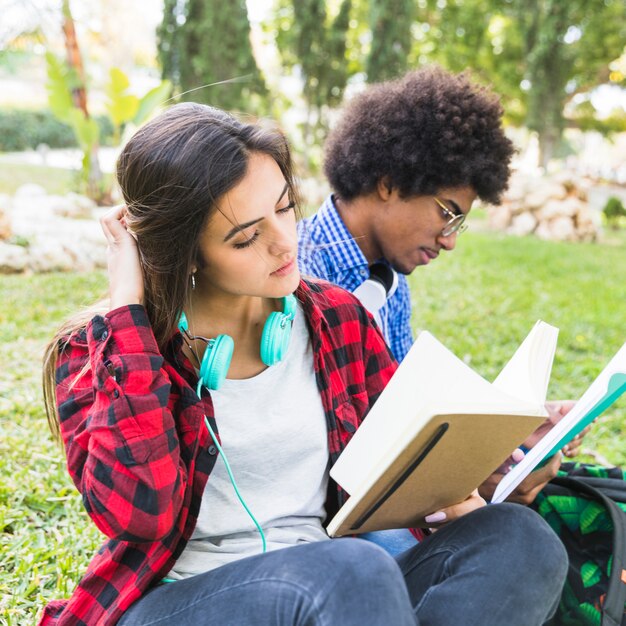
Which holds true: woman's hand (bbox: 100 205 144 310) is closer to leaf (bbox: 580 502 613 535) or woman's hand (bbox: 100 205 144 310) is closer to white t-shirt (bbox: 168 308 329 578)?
white t-shirt (bbox: 168 308 329 578)

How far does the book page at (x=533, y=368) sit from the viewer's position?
139cm

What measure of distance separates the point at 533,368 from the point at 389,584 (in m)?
0.56

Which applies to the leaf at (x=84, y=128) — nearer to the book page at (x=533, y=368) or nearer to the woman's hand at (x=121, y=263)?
the woman's hand at (x=121, y=263)

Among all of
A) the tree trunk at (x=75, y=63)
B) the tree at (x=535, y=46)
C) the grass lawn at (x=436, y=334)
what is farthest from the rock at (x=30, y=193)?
the tree at (x=535, y=46)

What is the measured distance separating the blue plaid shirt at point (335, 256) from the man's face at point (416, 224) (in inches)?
5.8

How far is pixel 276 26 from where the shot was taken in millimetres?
16203

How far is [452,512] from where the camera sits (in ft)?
5.10

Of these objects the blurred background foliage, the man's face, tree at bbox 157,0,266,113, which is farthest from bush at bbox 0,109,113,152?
the man's face

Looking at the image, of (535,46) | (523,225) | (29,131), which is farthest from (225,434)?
(29,131)

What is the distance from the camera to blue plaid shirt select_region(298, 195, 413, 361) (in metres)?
2.38

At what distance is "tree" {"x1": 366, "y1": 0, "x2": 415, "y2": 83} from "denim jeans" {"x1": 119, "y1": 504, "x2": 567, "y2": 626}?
35.3 feet

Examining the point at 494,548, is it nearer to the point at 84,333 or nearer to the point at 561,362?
the point at 84,333

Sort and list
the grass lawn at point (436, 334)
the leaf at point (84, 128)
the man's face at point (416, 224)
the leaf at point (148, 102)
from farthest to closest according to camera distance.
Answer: the leaf at point (148, 102), the leaf at point (84, 128), the man's face at point (416, 224), the grass lawn at point (436, 334)

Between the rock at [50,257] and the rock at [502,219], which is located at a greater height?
the rock at [50,257]
